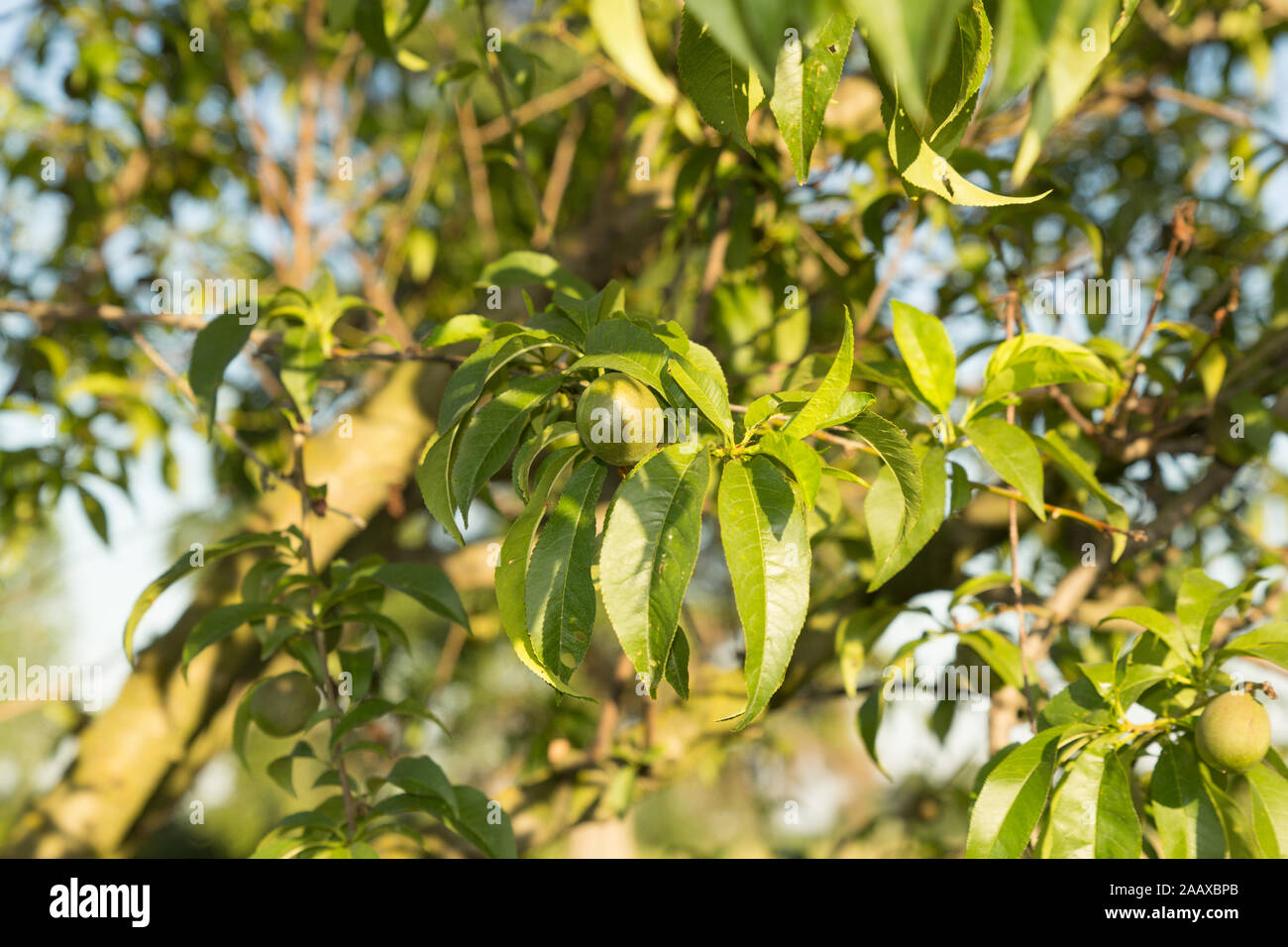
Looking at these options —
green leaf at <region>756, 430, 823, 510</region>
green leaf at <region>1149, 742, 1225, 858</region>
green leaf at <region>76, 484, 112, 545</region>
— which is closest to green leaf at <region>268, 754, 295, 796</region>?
green leaf at <region>756, 430, 823, 510</region>

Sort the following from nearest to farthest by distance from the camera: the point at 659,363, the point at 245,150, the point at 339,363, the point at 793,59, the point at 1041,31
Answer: the point at 1041,31
the point at 793,59
the point at 659,363
the point at 339,363
the point at 245,150

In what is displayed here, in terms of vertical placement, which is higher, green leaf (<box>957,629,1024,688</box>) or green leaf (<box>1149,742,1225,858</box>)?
green leaf (<box>957,629,1024,688</box>)

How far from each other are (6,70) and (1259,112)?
366cm

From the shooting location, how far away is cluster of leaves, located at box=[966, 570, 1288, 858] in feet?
2.73

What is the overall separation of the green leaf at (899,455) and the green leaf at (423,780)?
1.93 feet

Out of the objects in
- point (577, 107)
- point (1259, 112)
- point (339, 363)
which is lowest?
point (339, 363)

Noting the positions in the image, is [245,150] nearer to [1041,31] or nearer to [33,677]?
[33,677]

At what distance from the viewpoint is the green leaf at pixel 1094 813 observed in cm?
83

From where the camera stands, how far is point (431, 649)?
407 centimetres

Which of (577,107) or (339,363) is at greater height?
(577,107)

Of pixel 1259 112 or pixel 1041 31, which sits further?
pixel 1259 112

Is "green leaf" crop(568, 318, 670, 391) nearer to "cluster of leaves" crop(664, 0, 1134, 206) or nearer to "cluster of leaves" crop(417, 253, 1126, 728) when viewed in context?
"cluster of leaves" crop(417, 253, 1126, 728)

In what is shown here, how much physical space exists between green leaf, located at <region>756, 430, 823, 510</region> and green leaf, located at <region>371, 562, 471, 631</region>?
20.0 inches

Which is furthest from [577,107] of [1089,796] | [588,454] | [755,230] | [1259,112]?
[1089,796]
